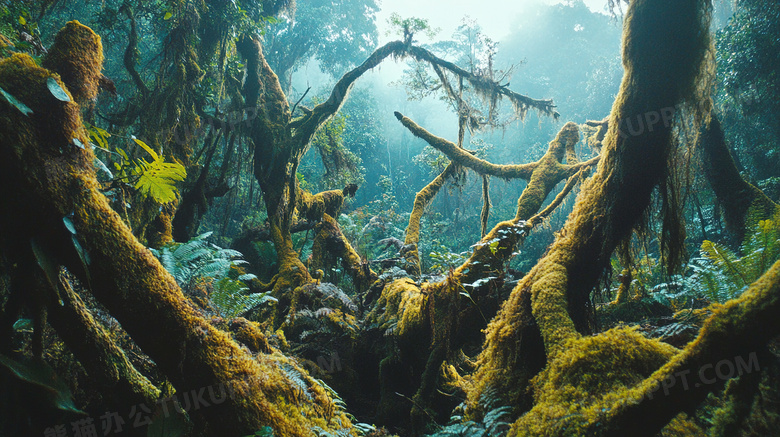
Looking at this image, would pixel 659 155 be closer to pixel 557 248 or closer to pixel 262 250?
pixel 557 248

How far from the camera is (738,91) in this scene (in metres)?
7.49

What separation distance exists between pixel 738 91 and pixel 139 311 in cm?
1153

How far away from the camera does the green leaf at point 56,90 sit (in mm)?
1631

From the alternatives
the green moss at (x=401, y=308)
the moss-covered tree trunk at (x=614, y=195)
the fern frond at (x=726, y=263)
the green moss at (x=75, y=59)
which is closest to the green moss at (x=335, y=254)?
the green moss at (x=401, y=308)

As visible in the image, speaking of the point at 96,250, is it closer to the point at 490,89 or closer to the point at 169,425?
the point at 169,425

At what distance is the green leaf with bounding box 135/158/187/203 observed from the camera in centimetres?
260

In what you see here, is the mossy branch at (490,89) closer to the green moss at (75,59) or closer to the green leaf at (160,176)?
the green leaf at (160,176)

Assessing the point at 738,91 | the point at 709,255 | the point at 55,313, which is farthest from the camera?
the point at 738,91

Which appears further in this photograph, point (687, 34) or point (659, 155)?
point (659, 155)

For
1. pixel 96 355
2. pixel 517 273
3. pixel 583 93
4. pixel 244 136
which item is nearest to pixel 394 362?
pixel 517 273

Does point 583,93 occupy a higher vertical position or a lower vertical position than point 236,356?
higher

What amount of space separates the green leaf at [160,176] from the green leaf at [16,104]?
3.42 ft

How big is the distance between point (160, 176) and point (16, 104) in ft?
4.10

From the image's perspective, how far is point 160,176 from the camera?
8.79ft
